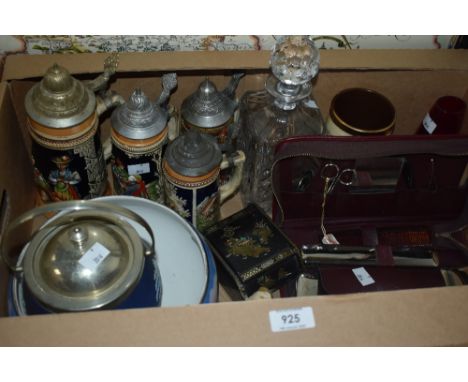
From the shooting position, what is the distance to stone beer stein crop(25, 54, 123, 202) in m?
0.77

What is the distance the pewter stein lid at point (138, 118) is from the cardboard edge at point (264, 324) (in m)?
0.32

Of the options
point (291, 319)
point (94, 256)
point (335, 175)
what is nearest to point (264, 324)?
point (291, 319)

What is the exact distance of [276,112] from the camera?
0.91 metres

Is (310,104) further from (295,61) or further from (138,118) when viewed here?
(138,118)

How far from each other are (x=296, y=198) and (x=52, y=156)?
40 centimetres

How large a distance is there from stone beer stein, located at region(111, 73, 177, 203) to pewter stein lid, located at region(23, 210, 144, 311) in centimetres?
19

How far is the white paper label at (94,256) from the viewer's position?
2.10ft

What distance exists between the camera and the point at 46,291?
62 cm

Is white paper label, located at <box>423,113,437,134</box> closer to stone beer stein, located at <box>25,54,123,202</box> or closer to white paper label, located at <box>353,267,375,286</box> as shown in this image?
white paper label, located at <box>353,267,375,286</box>

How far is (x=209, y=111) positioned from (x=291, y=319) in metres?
0.40

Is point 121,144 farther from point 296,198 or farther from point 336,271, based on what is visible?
point 336,271

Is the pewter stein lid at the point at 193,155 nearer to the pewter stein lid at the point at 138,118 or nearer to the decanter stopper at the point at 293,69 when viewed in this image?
the pewter stein lid at the point at 138,118

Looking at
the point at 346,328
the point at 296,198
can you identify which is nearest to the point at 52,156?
the point at 296,198

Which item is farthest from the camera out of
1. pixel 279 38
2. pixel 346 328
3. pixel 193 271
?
pixel 279 38
